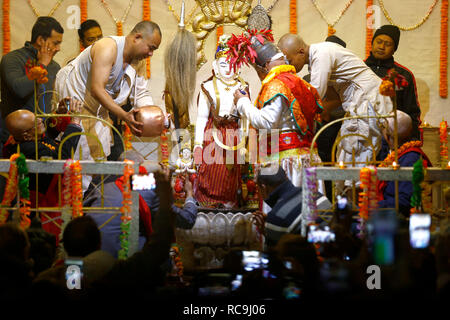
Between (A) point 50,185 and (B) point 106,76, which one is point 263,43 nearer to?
(B) point 106,76

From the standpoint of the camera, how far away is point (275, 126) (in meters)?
5.12

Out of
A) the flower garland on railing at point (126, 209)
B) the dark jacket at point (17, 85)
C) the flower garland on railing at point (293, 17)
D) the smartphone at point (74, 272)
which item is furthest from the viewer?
the flower garland on railing at point (293, 17)

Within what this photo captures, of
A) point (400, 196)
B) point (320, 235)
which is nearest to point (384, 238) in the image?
point (320, 235)

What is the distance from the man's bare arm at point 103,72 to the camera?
5211 millimetres

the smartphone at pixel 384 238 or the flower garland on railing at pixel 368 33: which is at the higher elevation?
the flower garland on railing at pixel 368 33

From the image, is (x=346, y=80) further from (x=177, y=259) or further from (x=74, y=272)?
(x=74, y=272)

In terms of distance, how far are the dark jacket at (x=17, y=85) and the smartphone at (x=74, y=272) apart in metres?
2.73

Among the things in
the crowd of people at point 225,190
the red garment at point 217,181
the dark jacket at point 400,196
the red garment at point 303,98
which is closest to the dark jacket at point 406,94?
the crowd of people at point 225,190

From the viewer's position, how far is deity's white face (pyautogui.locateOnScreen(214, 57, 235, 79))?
6.07 metres

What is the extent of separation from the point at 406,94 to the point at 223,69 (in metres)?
1.95

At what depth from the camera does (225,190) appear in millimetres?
5789

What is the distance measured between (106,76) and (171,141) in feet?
4.29

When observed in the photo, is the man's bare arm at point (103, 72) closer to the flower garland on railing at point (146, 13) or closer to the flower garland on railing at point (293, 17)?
the flower garland on railing at point (146, 13)

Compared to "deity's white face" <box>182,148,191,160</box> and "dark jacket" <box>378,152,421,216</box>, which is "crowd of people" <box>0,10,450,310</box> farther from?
"deity's white face" <box>182,148,191,160</box>
